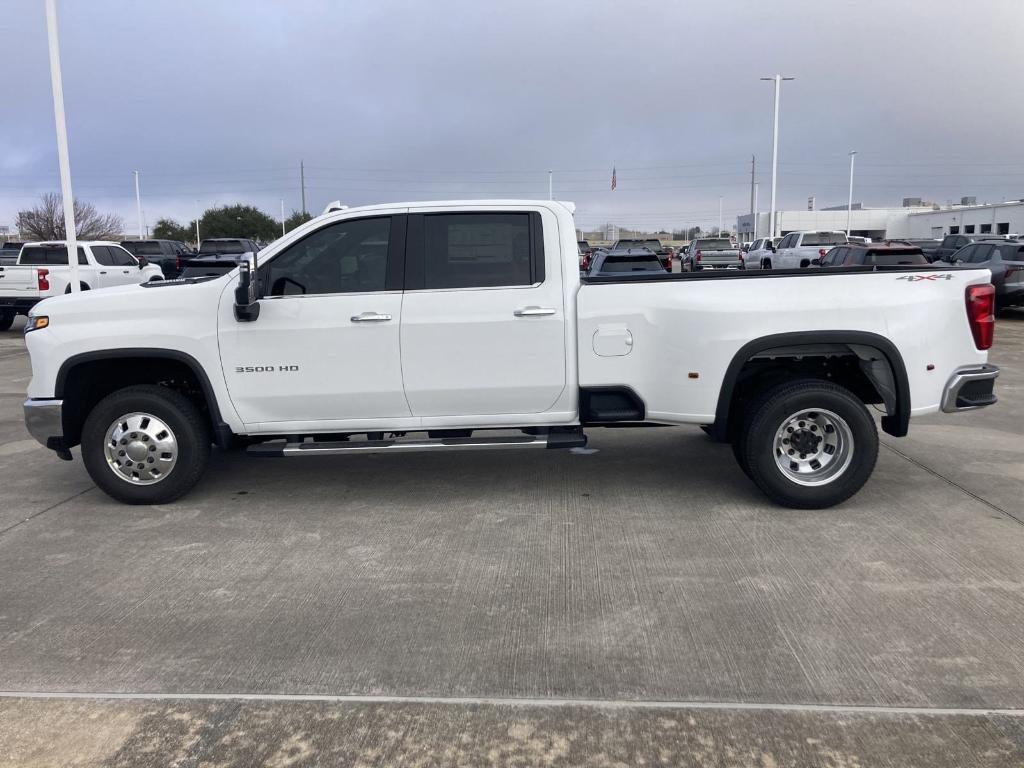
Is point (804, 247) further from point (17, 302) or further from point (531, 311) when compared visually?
point (531, 311)

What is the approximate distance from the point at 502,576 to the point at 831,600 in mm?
1716

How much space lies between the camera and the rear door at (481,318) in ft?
19.2

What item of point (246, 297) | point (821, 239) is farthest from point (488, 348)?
point (821, 239)

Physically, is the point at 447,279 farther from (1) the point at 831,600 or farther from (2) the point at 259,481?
(1) the point at 831,600

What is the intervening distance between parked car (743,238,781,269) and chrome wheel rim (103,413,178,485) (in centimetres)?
3072

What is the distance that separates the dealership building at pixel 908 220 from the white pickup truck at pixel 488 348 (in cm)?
5942

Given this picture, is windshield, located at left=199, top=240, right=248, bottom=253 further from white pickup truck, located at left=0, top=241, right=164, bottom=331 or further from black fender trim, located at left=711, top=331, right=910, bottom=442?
black fender trim, located at left=711, top=331, right=910, bottom=442

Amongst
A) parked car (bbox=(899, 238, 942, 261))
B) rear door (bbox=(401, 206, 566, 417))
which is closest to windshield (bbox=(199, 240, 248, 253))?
parked car (bbox=(899, 238, 942, 261))

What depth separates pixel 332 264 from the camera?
597cm

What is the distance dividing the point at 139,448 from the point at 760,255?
1360 inches

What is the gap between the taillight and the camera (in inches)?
227

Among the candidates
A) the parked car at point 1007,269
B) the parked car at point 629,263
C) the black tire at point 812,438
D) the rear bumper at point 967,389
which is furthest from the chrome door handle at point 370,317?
the parked car at point 1007,269

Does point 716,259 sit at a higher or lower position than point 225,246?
lower

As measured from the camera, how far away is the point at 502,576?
192 inches
